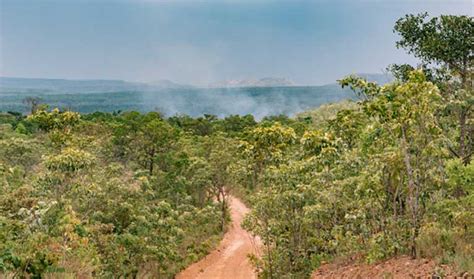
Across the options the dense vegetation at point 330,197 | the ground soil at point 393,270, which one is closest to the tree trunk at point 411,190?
the dense vegetation at point 330,197

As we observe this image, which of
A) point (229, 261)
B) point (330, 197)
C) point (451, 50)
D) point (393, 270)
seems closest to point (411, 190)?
point (393, 270)

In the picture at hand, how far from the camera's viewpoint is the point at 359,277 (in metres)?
9.11

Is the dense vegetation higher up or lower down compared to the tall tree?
lower down

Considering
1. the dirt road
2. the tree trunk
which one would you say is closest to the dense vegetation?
the tree trunk

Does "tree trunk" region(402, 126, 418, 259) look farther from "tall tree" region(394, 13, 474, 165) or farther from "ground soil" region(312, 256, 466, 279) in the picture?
"tall tree" region(394, 13, 474, 165)

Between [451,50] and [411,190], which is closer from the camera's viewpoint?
[411,190]

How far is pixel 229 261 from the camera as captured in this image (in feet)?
72.5

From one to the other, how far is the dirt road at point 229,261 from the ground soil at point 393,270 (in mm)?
8385

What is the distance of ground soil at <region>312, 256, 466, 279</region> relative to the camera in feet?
25.5

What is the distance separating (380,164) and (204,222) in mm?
16872

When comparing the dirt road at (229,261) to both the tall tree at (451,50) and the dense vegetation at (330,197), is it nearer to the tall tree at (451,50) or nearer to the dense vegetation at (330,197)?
the dense vegetation at (330,197)

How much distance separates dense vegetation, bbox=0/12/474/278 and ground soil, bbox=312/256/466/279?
0.21 metres

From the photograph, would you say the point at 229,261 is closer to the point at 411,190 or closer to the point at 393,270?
the point at 393,270

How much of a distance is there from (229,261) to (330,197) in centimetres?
1212
